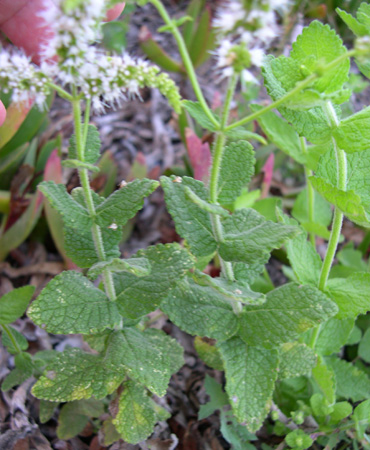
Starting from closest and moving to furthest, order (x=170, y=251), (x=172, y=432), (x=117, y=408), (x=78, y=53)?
(x=78, y=53)
(x=170, y=251)
(x=117, y=408)
(x=172, y=432)

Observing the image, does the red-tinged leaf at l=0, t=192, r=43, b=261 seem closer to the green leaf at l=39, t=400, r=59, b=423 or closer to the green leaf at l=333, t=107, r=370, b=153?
the green leaf at l=39, t=400, r=59, b=423

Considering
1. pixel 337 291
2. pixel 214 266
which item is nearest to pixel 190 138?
pixel 214 266

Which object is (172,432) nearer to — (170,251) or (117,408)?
(117,408)

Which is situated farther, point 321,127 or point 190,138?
point 190,138

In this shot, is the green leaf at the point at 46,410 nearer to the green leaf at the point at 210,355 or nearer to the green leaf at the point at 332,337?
the green leaf at the point at 210,355

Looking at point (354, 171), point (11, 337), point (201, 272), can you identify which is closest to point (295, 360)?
point (201, 272)

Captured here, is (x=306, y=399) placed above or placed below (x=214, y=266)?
below

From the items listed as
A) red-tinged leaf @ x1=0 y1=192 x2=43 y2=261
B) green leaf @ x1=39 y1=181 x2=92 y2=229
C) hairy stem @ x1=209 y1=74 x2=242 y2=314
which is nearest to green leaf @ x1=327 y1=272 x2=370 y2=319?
hairy stem @ x1=209 y1=74 x2=242 y2=314
